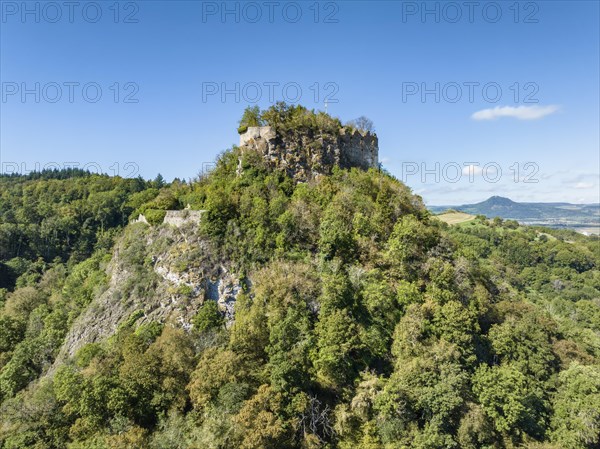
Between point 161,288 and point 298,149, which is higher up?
point 298,149

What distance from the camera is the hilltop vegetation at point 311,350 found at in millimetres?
27453

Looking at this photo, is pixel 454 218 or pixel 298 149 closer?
pixel 298 149

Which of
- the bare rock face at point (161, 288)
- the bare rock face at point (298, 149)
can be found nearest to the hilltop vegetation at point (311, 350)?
the bare rock face at point (161, 288)

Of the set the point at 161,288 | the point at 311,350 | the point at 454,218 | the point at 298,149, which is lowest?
the point at 311,350

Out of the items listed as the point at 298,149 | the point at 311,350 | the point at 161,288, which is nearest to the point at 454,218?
the point at 298,149

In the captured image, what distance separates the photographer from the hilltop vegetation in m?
27.5

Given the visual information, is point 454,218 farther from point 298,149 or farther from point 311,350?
point 311,350

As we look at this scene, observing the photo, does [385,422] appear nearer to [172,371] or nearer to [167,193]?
[172,371]

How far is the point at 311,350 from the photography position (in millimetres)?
31672

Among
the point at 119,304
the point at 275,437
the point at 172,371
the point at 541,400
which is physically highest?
the point at 119,304

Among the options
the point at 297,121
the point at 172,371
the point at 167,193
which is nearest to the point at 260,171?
the point at 297,121

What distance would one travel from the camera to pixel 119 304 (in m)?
40.2

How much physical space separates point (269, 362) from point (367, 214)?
21.8 metres

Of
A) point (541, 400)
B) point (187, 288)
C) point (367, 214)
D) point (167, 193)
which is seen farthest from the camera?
point (167, 193)
